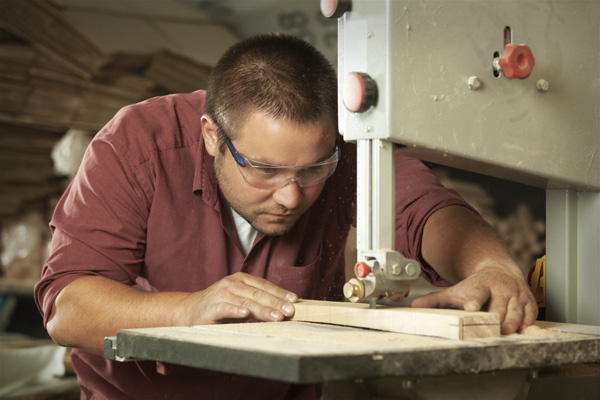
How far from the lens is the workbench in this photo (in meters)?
1.00

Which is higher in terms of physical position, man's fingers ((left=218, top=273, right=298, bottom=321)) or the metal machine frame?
the metal machine frame

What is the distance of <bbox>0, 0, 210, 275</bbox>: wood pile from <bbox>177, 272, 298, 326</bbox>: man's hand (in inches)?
86.0

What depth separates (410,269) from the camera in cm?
128

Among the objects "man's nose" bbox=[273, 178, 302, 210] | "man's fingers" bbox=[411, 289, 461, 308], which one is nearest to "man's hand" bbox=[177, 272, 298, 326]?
"man's fingers" bbox=[411, 289, 461, 308]

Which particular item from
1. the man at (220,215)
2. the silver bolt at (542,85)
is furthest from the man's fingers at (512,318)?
the silver bolt at (542,85)

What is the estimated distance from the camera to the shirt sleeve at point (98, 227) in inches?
71.4

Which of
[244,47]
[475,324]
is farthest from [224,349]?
[244,47]

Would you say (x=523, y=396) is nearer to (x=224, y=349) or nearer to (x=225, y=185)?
(x=224, y=349)

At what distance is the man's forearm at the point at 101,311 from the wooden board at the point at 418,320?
36 cm

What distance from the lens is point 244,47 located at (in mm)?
2010

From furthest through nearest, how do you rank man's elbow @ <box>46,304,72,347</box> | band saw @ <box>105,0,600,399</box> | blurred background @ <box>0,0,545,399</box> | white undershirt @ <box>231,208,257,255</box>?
blurred background @ <box>0,0,545,399</box>, white undershirt @ <box>231,208,257,255</box>, man's elbow @ <box>46,304,72,347</box>, band saw @ <box>105,0,600,399</box>

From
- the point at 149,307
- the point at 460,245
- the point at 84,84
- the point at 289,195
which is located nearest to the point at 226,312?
the point at 149,307

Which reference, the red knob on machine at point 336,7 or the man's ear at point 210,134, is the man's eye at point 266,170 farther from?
the red knob on machine at point 336,7

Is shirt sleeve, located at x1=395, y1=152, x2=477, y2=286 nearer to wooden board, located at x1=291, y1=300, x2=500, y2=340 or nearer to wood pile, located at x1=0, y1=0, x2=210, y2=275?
wooden board, located at x1=291, y1=300, x2=500, y2=340
